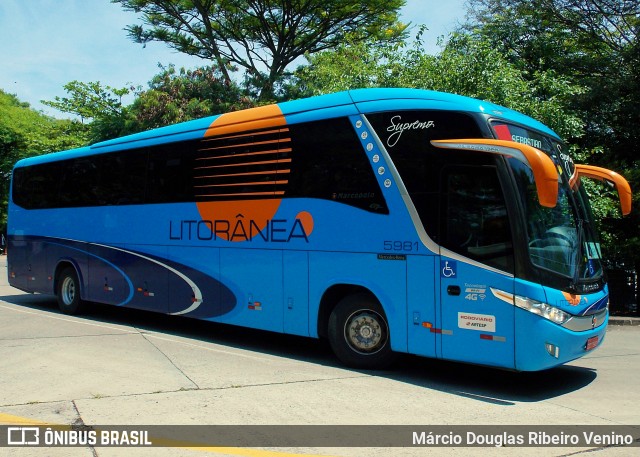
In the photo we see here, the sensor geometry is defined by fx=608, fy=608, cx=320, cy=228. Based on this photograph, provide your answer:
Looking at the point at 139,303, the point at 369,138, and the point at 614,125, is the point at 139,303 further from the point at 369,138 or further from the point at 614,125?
the point at 614,125

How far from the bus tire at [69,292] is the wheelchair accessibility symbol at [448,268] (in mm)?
8959

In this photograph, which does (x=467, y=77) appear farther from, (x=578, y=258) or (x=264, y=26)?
(x=264, y=26)

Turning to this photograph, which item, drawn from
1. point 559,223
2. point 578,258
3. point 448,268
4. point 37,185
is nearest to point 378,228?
point 448,268

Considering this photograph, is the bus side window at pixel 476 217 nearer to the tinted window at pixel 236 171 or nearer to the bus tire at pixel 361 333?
the tinted window at pixel 236 171

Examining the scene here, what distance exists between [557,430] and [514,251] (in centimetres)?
190

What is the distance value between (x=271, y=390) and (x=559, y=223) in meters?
3.84

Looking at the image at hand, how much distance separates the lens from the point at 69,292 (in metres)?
13.5

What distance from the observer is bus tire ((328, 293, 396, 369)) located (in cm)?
783

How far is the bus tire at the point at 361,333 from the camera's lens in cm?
783

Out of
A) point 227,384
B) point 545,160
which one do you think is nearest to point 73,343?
point 227,384

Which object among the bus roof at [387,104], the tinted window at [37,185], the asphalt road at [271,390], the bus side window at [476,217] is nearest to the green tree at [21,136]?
the tinted window at [37,185]

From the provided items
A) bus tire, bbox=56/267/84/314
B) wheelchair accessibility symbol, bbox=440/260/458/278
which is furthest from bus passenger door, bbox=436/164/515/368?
bus tire, bbox=56/267/84/314

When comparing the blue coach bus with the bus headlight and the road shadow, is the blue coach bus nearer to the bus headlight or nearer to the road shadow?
the bus headlight

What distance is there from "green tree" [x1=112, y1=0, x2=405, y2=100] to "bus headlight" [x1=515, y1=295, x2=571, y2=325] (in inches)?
812
